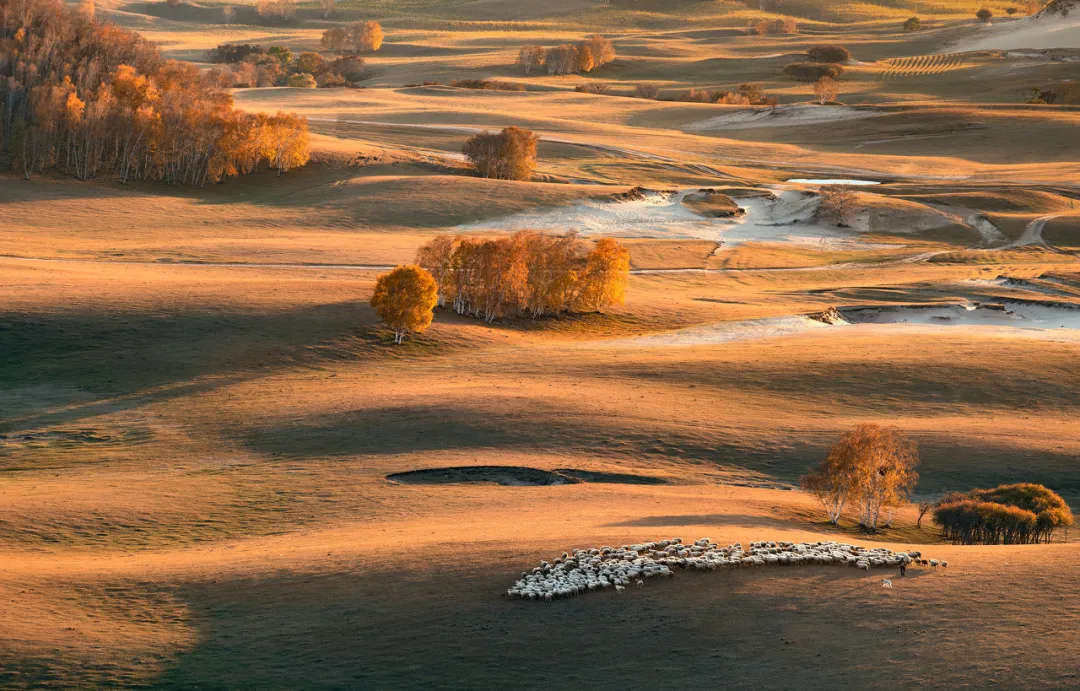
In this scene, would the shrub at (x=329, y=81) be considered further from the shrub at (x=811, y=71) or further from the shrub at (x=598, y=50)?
the shrub at (x=811, y=71)

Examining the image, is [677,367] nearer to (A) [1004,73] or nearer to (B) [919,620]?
(B) [919,620]

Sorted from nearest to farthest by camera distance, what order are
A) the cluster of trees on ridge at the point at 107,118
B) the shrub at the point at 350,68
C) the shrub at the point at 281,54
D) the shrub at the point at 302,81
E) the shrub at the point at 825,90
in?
the cluster of trees on ridge at the point at 107,118 → the shrub at the point at 825,90 → the shrub at the point at 302,81 → the shrub at the point at 350,68 → the shrub at the point at 281,54

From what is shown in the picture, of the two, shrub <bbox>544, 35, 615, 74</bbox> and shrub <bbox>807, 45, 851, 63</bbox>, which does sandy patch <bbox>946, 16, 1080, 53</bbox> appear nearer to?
shrub <bbox>807, 45, 851, 63</bbox>

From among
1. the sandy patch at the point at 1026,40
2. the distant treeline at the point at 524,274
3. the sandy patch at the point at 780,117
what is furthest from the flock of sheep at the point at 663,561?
the sandy patch at the point at 1026,40

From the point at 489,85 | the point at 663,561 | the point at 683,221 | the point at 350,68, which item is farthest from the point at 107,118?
the point at 350,68

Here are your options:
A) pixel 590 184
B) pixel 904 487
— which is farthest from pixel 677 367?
pixel 590 184
